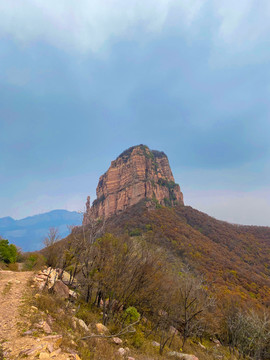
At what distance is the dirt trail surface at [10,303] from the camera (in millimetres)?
6098

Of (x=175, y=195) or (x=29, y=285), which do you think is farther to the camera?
(x=175, y=195)

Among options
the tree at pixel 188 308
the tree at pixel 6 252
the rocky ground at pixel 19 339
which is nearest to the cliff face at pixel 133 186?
the tree at pixel 6 252

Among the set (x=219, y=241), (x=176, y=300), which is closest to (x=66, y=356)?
(x=176, y=300)

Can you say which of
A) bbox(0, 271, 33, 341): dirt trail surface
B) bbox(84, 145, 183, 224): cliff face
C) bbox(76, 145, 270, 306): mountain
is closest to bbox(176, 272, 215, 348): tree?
bbox(76, 145, 270, 306): mountain

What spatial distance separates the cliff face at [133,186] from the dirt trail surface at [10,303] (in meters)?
89.2

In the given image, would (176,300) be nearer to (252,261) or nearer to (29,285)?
(29,285)

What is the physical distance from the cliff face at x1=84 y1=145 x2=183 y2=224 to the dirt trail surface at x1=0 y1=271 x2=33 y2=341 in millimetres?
89180

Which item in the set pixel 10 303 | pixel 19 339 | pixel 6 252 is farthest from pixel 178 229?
pixel 19 339

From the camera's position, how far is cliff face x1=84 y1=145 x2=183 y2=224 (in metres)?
105

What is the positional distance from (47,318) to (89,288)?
6.95 metres

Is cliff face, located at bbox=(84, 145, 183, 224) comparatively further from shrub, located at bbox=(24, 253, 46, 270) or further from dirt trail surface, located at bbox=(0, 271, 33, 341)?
dirt trail surface, located at bbox=(0, 271, 33, 341)

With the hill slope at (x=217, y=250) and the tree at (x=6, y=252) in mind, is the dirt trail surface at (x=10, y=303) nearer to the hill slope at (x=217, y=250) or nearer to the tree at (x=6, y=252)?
the tree at (x=6, y=252)

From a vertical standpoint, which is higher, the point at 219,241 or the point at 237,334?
the point at 219,241

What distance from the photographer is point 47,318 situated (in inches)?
292
